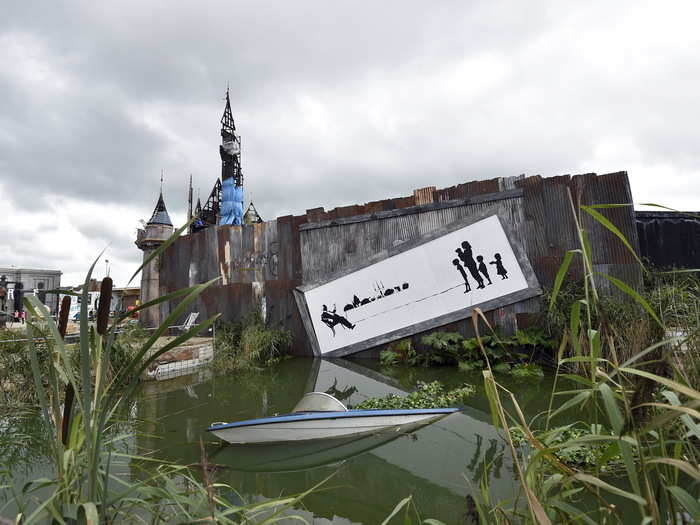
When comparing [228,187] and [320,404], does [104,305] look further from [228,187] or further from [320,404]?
[228,187]

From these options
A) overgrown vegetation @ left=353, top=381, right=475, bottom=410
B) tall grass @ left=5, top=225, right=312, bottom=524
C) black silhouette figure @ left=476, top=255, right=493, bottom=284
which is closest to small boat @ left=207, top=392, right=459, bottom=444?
overgrown vegetation @ left=353, top=381, right=475, bottom=410

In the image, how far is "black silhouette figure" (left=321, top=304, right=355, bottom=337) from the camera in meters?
8.99

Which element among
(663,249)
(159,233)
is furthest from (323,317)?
(159,233)

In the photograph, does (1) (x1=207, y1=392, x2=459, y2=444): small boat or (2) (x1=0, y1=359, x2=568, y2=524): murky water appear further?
(1) (x1=207, y1=392, x2=459, y2=444): small boat

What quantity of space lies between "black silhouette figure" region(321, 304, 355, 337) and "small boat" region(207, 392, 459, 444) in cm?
507

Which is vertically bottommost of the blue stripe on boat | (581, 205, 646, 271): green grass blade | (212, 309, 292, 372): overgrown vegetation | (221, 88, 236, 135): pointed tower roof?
the blue stripe on boat

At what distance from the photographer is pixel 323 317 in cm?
926

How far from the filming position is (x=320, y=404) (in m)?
3.95

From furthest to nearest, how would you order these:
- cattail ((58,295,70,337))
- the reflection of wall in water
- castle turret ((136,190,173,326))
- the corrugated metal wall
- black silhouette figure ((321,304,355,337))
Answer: castle turret ((136,190,173,326)), black silhouette figure ((321,304,355,337)), the corrugated metal wall, the reflection of wall in water, cattail ((58,295,70,337))

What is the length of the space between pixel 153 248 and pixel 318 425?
1442 cm

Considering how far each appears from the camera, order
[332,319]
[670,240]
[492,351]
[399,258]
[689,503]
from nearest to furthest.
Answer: [689,503] → [492,351] → [670,240] → [399,258] → [332,319]

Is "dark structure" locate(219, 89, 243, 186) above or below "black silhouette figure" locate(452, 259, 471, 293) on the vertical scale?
above

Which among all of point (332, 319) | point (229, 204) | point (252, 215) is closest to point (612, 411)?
point (332, 319)

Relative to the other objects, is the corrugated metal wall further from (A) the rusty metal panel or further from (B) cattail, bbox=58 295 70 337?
(B) cattail, bbox=58 295 70 337
